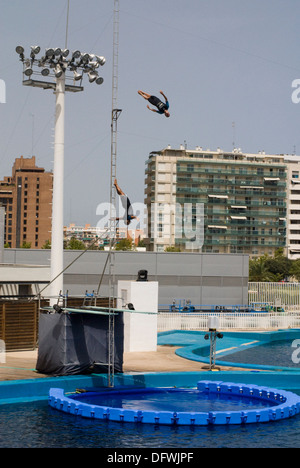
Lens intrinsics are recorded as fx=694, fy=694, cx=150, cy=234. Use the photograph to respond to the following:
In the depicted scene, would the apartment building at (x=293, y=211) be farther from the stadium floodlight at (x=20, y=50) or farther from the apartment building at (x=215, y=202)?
the stadium floodlight at (x=20, y=50)

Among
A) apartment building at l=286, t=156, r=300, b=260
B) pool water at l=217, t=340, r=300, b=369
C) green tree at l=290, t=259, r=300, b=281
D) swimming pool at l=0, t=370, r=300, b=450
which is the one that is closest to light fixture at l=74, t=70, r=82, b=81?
pool water at l=217, t=340, r=300, b=369

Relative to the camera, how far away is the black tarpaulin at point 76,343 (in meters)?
21.2

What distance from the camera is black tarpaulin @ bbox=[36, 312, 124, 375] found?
69.6ft

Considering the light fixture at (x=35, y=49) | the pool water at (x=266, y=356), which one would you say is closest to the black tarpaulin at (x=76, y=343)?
the pool water at (x=266, y=356)

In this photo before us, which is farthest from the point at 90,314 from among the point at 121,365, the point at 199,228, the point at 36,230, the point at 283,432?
the point at 36,230

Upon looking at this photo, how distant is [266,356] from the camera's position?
29281 mm

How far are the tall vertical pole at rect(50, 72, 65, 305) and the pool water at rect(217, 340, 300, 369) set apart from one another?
7.42 meters

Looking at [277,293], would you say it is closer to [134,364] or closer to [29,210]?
[134,364]

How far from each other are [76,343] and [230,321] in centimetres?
1582

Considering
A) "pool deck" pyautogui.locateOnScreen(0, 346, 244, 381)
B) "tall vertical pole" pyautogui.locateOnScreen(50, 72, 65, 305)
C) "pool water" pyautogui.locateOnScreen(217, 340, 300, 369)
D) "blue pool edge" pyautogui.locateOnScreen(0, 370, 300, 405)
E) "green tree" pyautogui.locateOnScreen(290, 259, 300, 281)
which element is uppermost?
"tall vertical pole" pyautogui.locateOnScreen(50, 72, 65, 305)


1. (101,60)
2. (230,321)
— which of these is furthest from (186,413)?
(230,321)

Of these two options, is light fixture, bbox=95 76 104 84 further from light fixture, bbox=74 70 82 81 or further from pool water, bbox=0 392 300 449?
pool water, bbox=0 392 300 449

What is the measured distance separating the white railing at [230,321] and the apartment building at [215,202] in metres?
83.8
